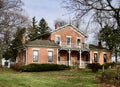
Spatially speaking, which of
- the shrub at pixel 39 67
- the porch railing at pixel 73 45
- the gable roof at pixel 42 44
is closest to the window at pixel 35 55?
the gable roof at pixel 42 44

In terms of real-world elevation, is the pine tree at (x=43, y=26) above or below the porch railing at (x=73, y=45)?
above

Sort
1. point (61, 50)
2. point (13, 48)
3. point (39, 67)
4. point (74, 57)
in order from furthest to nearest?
1. point (13, 48)
2. point (74, 57)
3. point (61, 50)
4. point (39, 67)

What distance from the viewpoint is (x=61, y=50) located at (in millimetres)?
52469

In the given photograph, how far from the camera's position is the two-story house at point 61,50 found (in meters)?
48.2

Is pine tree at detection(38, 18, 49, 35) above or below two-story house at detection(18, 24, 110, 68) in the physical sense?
above

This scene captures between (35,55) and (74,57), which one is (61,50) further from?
(35,55)

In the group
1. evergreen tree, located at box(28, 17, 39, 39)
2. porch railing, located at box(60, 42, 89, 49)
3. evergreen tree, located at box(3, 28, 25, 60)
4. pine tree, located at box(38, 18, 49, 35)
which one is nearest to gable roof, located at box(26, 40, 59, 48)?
porch railing, located at box(60, 42, 89, 49)

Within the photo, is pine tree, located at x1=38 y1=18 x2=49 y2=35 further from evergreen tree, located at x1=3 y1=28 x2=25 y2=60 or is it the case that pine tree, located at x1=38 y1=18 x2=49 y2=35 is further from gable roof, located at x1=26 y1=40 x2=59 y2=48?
gable roof, located at x1=26 y1=40 x2=59 y2=48

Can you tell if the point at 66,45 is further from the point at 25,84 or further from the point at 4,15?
the point at 25,84

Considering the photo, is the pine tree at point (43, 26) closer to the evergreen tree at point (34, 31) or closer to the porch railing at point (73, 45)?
the evergreen tree at point (34, 31)

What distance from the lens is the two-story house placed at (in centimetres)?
4819

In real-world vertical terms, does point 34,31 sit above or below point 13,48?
above

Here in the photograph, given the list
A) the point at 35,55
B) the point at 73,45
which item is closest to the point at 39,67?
the point at 35,55

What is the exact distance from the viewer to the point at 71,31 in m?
54.3
